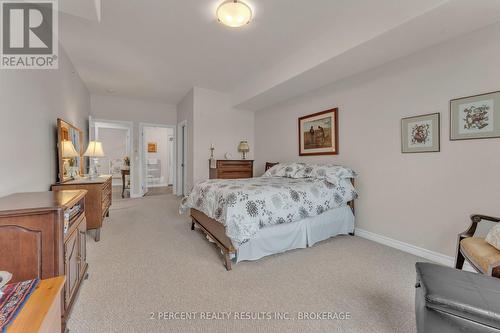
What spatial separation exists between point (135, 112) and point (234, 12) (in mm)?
4672

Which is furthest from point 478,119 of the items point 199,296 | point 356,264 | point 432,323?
point 199,296

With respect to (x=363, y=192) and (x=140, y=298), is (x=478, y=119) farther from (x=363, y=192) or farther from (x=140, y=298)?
(x=140, y=298)

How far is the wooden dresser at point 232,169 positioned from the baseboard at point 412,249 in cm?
264

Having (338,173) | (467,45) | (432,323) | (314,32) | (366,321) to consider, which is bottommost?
(366,321)

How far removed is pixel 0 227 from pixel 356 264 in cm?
272

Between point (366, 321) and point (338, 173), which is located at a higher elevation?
point (338, 173)

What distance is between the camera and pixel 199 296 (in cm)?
170

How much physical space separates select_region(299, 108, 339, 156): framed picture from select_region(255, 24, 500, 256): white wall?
118 mm

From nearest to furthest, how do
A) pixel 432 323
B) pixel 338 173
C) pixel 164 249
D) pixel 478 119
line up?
1. pixel 432 323
2. pixel 478 119
3. pixel 164 249
4. pixel 338 173

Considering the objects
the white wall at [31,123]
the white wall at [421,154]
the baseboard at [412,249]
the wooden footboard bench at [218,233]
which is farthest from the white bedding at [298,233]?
the white wall at [31,123]

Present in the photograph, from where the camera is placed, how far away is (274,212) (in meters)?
2.34

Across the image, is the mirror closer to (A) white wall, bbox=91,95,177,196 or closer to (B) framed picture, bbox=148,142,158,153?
(A) white wall, bbox=91,95,177,196

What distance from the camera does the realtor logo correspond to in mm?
1822

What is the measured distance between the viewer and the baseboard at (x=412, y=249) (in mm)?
Result: 2222
